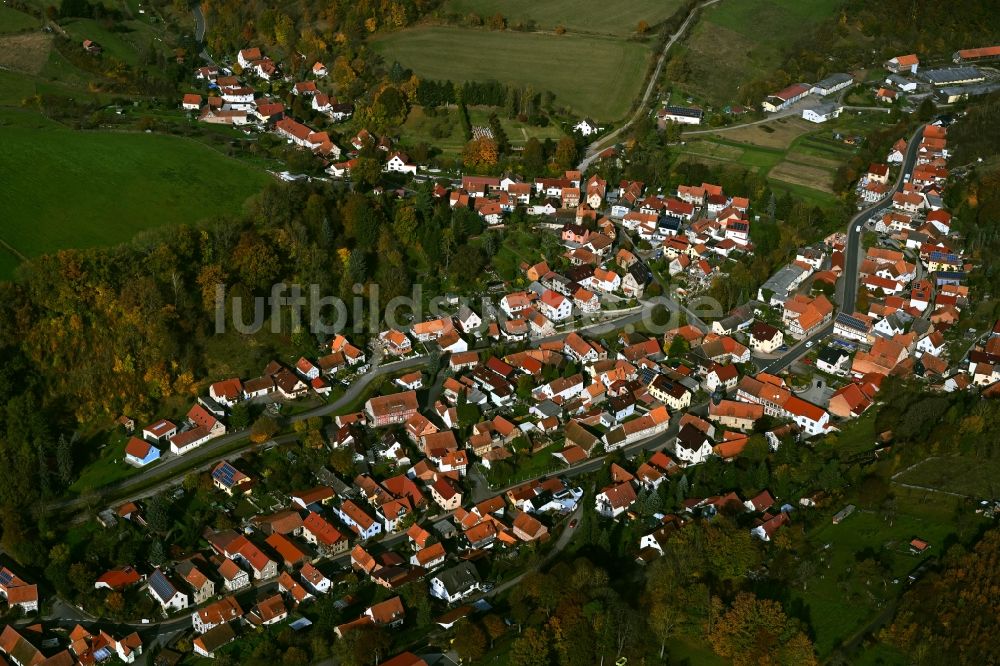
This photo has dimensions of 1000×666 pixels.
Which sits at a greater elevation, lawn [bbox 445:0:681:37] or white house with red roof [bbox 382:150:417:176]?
lawn [bbox 445:0:681:37]

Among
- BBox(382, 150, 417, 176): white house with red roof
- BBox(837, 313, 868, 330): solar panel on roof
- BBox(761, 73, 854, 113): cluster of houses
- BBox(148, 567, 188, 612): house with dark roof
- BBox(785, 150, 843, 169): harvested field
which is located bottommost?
BBox(148, 567, 188, 612): house with dark roof

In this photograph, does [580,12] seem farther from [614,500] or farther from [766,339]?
[614,500]

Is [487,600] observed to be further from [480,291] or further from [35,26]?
[35,26]

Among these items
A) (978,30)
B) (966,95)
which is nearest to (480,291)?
(966,95)

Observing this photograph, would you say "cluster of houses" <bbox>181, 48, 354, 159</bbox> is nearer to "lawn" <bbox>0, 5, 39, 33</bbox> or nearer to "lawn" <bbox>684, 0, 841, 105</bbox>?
"lawn" <bbox>0, 5, 39, 33</bbox>

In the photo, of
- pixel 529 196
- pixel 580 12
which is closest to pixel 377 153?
pixel 529 196

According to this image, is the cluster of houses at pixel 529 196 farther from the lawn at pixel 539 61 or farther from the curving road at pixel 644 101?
the lawn at pixel 539 61

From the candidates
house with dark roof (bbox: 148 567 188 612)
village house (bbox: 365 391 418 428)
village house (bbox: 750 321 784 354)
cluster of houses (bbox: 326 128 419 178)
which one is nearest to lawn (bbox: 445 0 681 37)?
cluster of houses (bbox: 326 128 419 178)
